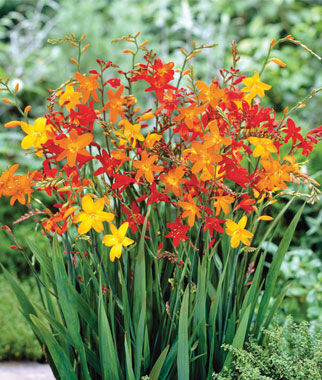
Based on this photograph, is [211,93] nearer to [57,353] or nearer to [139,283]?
[139,283]

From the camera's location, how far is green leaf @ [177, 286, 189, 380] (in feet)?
3.65

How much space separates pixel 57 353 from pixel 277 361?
579 millimetres

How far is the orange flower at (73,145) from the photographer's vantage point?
1.04 meters

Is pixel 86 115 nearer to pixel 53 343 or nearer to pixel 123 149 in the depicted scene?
pixel 123 149

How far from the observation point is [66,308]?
1201 mm

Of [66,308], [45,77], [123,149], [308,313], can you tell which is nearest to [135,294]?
[66,308]

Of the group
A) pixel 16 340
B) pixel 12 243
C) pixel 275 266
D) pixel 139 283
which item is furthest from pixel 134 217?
pixel 12 243

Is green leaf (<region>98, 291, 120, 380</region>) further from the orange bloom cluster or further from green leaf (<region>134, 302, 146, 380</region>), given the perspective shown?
the orange bloom cluster

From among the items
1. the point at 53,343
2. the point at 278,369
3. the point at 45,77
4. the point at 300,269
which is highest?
the point at 45,77

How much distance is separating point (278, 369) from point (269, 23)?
4.48 metres

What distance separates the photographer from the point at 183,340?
1.15m

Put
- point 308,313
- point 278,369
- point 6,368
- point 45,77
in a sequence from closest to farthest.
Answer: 1. point 278,369
2. point 6,368
3. point 308,313
4. point 45,77

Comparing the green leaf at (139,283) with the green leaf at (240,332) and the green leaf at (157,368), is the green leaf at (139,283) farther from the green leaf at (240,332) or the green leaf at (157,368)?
the green leaf at (240,332)

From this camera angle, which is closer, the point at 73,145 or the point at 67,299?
the point at 73,145
